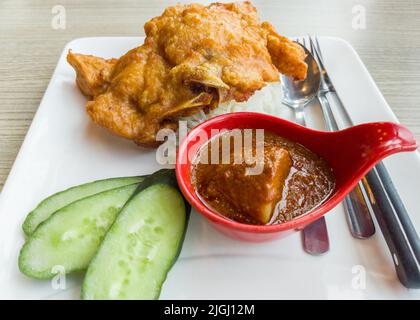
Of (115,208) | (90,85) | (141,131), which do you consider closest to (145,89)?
(141,131)

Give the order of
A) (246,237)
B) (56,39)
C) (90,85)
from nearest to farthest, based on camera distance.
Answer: (246,237) < (90,85) < (56,39)

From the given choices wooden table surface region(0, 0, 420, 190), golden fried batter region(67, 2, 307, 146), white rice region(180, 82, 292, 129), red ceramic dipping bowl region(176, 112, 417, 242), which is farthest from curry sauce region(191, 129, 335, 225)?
wooden table surface region(0, 0, 420, 190)

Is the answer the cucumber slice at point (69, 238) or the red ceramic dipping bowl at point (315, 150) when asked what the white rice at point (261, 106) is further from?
the cucumber slice at point (69, 238)

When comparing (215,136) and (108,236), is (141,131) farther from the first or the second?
(108,236)

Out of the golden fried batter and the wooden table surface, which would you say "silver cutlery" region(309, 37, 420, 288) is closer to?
the golden fried batter

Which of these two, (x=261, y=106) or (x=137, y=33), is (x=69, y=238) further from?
(x=137, y=33)
